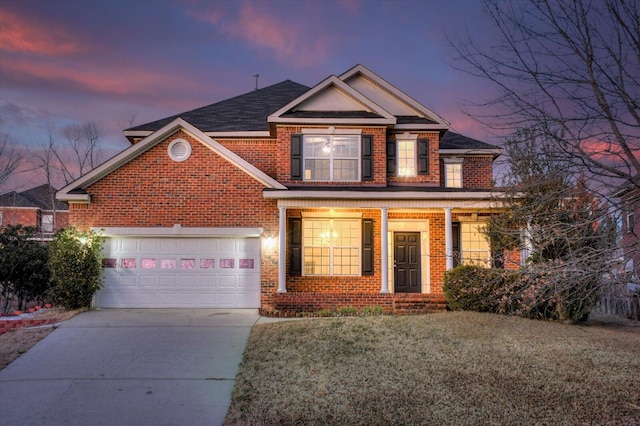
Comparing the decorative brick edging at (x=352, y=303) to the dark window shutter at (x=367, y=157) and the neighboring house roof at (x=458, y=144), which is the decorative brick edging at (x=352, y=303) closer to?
the dark window shutter at (x=367, y=157)

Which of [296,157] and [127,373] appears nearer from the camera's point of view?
[127,373]

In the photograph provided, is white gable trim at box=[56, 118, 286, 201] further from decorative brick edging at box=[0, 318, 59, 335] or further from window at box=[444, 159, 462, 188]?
window at box=[444, 159, 462, 188]

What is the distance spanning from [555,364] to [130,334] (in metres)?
8.38

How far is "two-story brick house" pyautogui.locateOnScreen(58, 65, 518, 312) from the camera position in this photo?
551 inches

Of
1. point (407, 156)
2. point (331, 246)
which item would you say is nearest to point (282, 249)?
point (331, 246)

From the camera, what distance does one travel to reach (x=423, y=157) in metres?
15.8

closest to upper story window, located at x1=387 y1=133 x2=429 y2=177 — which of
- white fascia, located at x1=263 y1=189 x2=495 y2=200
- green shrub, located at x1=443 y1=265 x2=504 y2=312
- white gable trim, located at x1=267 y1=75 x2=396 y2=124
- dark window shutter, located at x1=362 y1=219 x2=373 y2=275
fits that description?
white gable trim, located at x1=267 y1=75 x2=396 y2=124

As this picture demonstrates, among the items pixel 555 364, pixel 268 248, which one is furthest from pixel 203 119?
pixel 555 364

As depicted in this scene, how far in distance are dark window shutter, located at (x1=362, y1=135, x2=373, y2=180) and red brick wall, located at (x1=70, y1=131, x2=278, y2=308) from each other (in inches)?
127

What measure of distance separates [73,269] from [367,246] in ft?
26.6

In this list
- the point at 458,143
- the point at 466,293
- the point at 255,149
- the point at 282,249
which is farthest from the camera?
the point at 458,143

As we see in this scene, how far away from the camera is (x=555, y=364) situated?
8.45 m

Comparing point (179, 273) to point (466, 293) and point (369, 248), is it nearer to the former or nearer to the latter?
point (369, 248)

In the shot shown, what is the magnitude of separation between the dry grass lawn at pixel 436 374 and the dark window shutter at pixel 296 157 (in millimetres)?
5265
